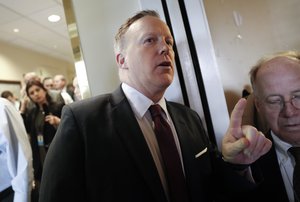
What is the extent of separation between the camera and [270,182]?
2.96 feet

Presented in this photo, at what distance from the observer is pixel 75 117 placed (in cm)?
69

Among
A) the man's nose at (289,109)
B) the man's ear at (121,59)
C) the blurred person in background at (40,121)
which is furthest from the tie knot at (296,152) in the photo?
the blurred person in background at (40,121)

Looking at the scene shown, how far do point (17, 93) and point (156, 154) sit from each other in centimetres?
319

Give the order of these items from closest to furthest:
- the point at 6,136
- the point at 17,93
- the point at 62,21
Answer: the point at 6,136 < the point at 62,21 < the point at 17,93

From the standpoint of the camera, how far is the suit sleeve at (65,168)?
61cm

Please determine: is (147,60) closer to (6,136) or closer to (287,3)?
(287,3)

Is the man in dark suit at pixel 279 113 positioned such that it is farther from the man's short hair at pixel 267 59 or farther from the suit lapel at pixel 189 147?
the suit lapel at pixel 189 147

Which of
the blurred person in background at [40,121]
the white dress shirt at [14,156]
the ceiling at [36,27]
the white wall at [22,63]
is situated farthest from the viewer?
the white wall at [22,63]

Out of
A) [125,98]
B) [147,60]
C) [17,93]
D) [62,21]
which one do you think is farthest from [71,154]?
[17,93]

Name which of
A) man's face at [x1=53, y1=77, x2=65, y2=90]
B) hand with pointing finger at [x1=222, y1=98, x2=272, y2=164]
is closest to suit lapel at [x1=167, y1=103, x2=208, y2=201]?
hand with pointing finger at [x1=222, y1=98, x2=272, y2=164]

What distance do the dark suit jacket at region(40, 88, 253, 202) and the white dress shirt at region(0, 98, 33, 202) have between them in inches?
29.0

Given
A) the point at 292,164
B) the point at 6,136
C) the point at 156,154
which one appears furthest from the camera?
the point at 6,136

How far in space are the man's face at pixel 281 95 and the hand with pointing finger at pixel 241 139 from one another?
0.22 meters

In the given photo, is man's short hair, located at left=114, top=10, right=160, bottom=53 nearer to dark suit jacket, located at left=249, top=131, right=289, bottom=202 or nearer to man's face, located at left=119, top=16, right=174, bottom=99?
man's face, located at left=119, top=16, right=174, bottom=99
